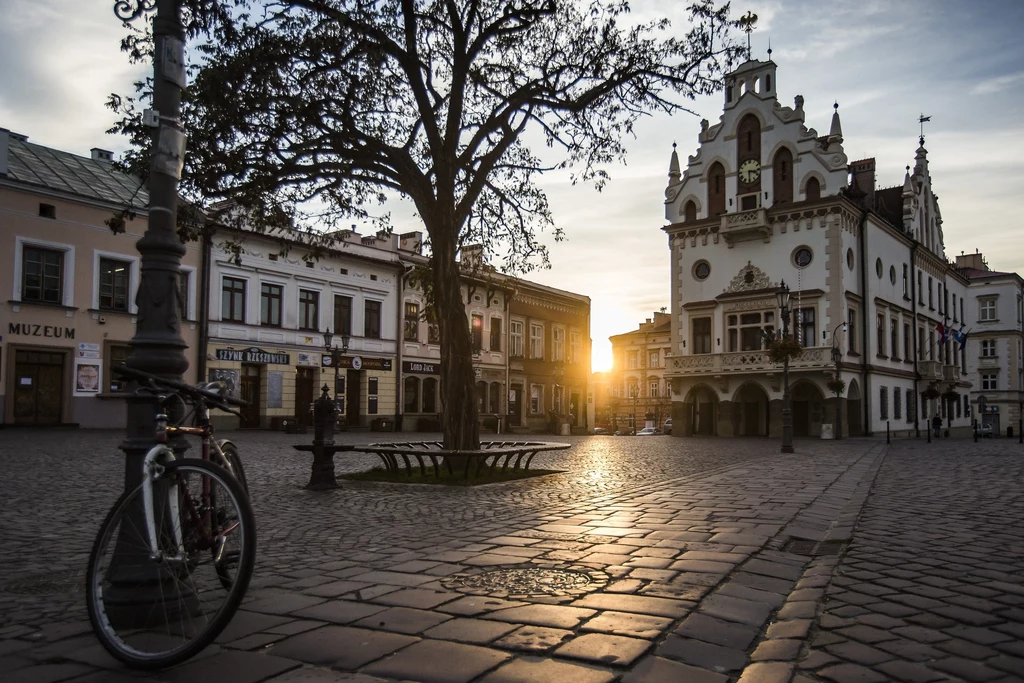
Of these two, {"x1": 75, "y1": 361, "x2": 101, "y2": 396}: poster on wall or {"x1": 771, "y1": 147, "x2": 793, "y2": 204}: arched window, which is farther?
{"x1": 771, "y1": 147, "x2": 793, "y2": 204}: arched window

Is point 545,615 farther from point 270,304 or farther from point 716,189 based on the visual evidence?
point 716,189

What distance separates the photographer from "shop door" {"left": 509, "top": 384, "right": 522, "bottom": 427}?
48.6m

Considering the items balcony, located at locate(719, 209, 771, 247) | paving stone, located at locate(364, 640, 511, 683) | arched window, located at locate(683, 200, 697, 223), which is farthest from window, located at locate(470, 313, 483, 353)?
paving stone, located at locate(364, 640, 511, 683)

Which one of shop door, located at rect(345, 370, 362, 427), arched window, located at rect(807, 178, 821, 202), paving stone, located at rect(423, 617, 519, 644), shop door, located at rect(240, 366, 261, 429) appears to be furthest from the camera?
shop door, located at rect(345, 370, 362, 427)

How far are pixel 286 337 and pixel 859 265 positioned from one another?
88.7 ft

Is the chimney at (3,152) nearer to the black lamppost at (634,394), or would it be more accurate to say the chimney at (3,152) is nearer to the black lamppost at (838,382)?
the black lamppost at (838,382)

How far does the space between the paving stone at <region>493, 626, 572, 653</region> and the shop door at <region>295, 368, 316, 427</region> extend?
107 feet

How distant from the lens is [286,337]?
3591cm

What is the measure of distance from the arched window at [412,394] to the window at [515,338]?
8314mm

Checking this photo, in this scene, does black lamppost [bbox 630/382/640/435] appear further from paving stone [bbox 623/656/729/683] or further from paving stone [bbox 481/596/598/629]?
paving stone [bbox 623/656/729/683]

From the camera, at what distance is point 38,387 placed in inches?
1086

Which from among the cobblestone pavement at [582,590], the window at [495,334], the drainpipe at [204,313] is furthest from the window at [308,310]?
the cobblestone pavement at [582,590]

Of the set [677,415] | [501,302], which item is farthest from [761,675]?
[501,302]

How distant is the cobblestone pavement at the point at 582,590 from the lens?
353 cm
